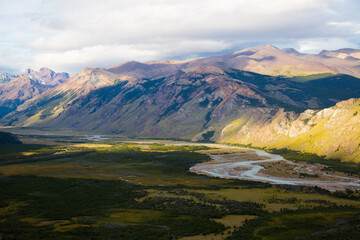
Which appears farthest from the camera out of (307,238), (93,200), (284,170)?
(284,170)

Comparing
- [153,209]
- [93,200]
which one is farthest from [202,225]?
[93,200]

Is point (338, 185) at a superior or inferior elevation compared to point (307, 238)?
inferior

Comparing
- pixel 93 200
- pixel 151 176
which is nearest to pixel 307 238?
pixel 93 200

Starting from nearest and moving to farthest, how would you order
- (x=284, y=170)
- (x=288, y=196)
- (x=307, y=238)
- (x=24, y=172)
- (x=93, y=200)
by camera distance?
(x=307, y=238), (x=93, y=200), (x=288, y=196), (x=24, y=172), (x=284, y=170)

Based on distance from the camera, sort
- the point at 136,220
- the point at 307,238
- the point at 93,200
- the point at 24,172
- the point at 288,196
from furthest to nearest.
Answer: the point at 24,172 → the point at 288,196 → the point at 93,200 → the point at 136,220 → the point at 307,238

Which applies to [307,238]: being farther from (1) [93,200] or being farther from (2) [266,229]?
(1) [93,200]

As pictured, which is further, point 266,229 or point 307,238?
point 266,229

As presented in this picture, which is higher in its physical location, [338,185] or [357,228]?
[357,228]

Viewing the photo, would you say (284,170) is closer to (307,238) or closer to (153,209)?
(153,209)

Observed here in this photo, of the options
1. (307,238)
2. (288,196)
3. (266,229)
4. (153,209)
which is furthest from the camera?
(288,196)
